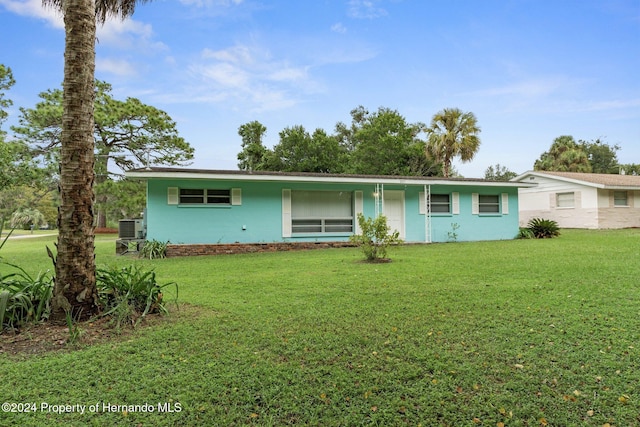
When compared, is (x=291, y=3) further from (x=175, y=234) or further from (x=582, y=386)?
(x=582, y=386)

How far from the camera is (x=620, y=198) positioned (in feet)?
67.3

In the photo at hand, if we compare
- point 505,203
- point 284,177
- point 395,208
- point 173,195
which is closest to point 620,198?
point 505,203

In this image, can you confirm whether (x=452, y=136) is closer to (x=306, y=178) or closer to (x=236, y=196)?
(x=306, y=178)

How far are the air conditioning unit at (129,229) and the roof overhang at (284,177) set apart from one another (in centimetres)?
257

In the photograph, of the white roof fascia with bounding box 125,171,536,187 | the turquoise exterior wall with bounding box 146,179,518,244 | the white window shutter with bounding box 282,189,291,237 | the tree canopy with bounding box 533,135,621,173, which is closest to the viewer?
the white roof fascia with bounding box 125,171,536,187

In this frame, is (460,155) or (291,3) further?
(460,155)

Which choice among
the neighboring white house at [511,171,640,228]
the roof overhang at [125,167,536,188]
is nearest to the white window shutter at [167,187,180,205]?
the roof overhang at [125,167,536,188]

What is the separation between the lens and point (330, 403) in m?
2.36

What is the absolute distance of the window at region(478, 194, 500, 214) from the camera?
15547 mm

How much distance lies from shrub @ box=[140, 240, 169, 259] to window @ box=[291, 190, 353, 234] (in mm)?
4547

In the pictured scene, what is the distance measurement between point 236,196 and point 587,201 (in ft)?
63.9

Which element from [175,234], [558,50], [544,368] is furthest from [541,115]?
[544,368]

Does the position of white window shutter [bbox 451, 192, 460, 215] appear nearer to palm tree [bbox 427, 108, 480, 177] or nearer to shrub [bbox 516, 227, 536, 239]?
shrub [bbox 516, 227, 536, 239]

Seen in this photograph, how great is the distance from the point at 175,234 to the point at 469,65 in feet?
46.5
